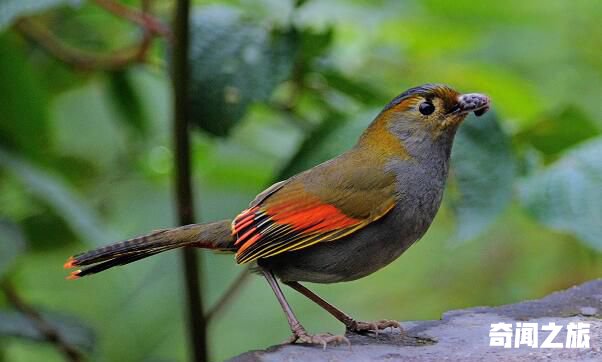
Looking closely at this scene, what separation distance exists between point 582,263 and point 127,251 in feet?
13.2

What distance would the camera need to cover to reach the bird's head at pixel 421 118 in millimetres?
3812

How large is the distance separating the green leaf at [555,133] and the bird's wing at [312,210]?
85 cm

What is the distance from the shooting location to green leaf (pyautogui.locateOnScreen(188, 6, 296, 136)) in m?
4.25

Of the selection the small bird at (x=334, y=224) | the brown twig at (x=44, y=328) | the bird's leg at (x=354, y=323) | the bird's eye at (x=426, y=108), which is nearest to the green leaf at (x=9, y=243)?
the brown twig at (x=44, y=328)

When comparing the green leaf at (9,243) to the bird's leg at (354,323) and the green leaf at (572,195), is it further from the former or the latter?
the green leaf at (572,195)

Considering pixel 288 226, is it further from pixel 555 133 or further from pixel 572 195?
pixel 555 133

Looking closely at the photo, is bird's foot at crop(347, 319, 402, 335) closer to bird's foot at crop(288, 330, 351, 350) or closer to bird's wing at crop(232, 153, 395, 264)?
bird's foot at crop(288, 330, 351, 350)

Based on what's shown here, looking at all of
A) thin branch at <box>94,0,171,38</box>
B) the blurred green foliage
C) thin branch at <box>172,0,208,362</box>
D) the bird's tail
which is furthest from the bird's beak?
thin branch at <box>94,0,171,38</box>

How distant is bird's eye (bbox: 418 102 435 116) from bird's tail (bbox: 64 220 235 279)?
2.77 feet

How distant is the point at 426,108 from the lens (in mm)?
3861

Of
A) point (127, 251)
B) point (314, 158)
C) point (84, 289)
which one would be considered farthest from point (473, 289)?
point (127, 251)

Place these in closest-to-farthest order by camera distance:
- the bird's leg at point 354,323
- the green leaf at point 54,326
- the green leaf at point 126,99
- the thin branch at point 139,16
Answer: the bird's leg at point 354,323 < the thin branch at point 139,16 < the green leaf at point 54,326 < the green leaf at point 126,99

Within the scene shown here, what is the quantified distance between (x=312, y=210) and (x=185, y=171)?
2.14ft

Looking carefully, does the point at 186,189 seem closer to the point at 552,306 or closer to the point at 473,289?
the point at 552,306
